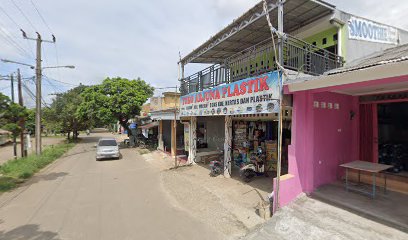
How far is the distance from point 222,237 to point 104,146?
1357cm

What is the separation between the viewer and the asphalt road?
5.28 meters

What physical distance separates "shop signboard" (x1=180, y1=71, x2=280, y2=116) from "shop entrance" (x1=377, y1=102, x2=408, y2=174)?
379 cm

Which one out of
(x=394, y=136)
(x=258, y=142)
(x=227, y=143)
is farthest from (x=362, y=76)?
(x=258, y=142)

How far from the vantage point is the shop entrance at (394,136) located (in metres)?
6.34

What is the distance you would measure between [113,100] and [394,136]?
2092 cm

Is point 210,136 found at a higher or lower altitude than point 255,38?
lower

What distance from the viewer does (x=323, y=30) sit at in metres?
8.66

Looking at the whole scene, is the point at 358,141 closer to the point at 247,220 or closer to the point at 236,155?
the point at 247,220

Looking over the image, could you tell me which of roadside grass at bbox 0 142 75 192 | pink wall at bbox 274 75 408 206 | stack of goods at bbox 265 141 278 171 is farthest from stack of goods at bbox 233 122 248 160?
roadside grass at bbox 0 142 75 192

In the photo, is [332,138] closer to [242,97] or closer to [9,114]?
[242,97]

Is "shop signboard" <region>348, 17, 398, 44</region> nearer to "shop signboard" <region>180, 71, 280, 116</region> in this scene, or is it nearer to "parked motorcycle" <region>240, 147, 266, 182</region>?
"shop signboard" <region>180, 71, 280, 116</region>

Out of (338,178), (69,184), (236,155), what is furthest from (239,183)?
(69,184)

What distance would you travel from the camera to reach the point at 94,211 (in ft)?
21.7

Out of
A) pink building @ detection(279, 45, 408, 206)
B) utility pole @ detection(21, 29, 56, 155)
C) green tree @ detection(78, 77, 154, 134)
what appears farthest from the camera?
green tree @ detection(78, 77, 154, 134)
